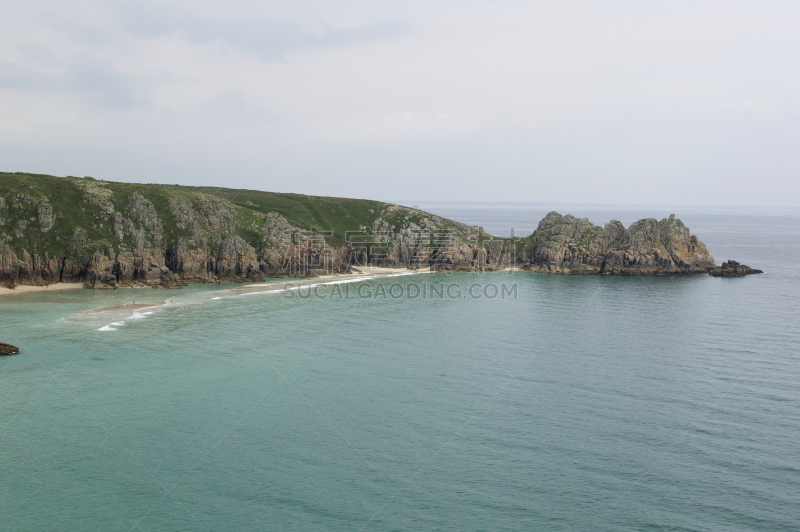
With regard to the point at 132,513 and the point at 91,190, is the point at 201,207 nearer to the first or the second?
the point at 91,190

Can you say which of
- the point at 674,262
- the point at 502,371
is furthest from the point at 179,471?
the point at 674,262

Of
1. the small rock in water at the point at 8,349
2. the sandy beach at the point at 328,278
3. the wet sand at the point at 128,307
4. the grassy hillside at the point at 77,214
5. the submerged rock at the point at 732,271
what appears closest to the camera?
the small rock in water at the point at 8,349

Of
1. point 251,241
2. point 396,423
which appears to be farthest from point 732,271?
point 396,423

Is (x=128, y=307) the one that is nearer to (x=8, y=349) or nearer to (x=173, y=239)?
(x=8, y=349)

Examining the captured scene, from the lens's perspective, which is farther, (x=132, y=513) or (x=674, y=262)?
(x=674, y=262)

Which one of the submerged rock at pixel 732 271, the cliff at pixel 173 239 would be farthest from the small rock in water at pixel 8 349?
the submerged rock at pixel 732 271

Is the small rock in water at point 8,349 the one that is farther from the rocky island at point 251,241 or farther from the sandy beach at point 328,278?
the rocky island at point 251,241
